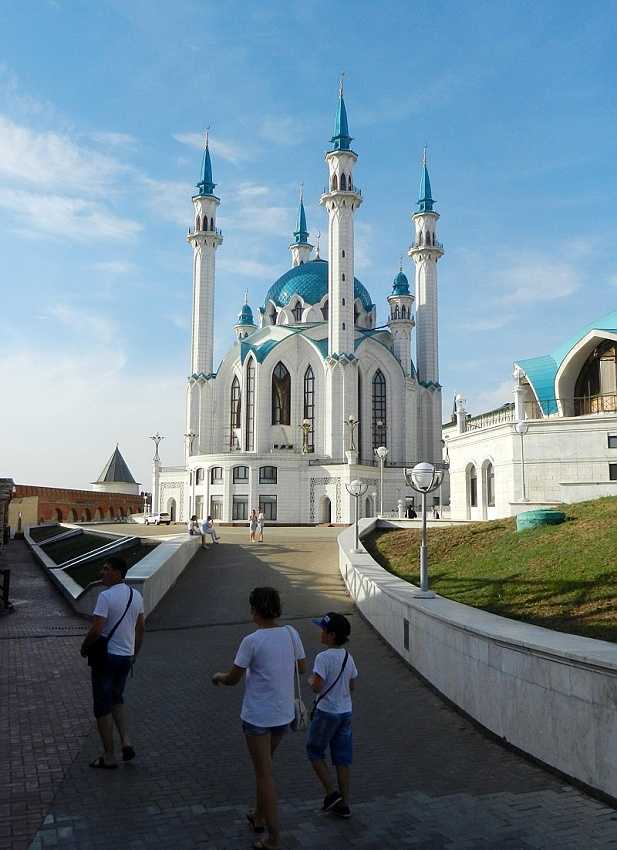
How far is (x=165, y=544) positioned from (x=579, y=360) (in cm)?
2419

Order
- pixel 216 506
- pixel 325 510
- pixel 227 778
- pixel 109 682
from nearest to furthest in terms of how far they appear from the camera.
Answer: pixel 227 778 < pixel 109 682 < pixel 325 510 < pixel 216 506

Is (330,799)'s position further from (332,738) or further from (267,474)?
(267,474)

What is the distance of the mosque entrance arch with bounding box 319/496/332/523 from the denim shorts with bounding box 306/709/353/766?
43.8m

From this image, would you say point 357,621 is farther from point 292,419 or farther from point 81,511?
point 81,511

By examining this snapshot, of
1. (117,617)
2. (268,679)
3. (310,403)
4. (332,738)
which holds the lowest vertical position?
(332,738)

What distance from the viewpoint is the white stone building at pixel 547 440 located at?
2802cm

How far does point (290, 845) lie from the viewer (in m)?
4.41

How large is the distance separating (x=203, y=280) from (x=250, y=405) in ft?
35.1

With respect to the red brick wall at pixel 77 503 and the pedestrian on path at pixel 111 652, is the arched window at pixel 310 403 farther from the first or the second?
the pedestrian on path at pixel 111 652

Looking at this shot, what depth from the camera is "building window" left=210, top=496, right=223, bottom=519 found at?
163 ft

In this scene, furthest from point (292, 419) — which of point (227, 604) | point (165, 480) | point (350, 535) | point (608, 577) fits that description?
point (608, 577)

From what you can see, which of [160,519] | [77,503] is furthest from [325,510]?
[77,503]

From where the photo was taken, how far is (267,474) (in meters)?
49.5

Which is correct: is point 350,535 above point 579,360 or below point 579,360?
below
